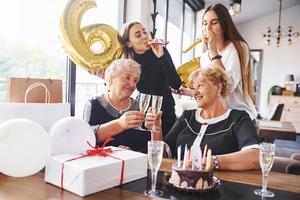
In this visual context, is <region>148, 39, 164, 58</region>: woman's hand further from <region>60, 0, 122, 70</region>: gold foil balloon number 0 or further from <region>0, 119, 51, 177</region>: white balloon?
<region>0, 119, 51, 177</region>: white balloon

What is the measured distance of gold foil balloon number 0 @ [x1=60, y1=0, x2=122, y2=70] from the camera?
179 centimetres

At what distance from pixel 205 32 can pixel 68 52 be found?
0.86 meters

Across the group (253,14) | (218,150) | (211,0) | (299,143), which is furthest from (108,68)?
(253,14)

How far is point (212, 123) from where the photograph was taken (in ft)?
5.67

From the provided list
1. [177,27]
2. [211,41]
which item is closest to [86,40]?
[211,41]

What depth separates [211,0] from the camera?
19.9ft

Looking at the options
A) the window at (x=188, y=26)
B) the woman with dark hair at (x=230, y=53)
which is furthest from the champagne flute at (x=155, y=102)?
the window at (x=188, y=26)

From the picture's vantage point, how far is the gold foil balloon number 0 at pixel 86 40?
5.86 ft

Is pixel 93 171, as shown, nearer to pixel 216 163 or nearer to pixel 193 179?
pixel 193 179

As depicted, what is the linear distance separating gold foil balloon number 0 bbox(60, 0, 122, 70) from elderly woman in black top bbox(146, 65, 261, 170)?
1.80 feet

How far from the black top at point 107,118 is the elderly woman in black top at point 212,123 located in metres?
0.13

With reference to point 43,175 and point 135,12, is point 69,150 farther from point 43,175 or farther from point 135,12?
point 135,12

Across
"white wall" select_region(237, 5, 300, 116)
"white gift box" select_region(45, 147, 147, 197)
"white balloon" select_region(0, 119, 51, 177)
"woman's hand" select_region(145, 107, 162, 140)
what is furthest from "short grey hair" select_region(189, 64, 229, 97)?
"white wall" select_region(237, 5, 300, 116)

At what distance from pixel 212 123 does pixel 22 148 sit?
1.01 metres
